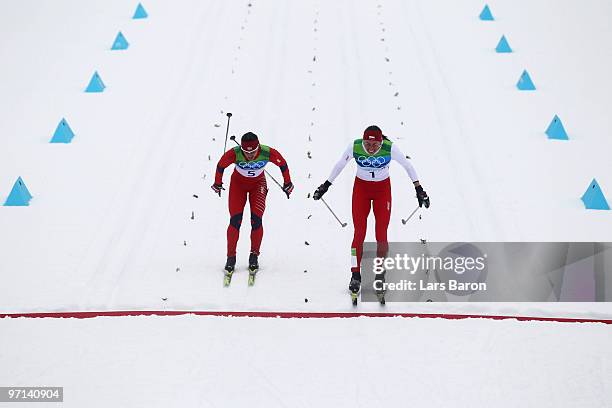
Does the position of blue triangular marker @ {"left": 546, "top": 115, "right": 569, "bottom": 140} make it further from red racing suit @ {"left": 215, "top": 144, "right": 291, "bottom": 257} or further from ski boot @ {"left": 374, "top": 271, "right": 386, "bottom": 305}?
red racing suit @ {"left": 215, "top": 144, "right": 291, "bottom": 257}

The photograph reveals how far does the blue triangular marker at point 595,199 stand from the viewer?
31.3ft

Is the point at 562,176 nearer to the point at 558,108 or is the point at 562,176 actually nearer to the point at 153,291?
the point at 558,108

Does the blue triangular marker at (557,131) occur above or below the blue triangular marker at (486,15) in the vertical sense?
below

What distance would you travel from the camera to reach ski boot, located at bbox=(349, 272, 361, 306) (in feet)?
25.3

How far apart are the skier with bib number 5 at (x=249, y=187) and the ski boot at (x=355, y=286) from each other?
114cm

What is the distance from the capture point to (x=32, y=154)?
10930mm

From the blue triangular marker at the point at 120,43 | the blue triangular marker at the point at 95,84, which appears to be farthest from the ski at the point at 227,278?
the blue triangular marker at the point at 120,43

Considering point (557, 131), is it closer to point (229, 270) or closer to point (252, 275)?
point (252, 275)

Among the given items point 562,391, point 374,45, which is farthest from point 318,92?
point 562,391

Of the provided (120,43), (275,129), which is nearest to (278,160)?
(275,129)

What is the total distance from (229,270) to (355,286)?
1441 millimetres

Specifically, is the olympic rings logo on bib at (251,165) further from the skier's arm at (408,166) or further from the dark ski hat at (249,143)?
the skier's arm at (408,166)

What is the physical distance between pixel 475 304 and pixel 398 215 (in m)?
2.19

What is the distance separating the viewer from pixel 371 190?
25.6ft
